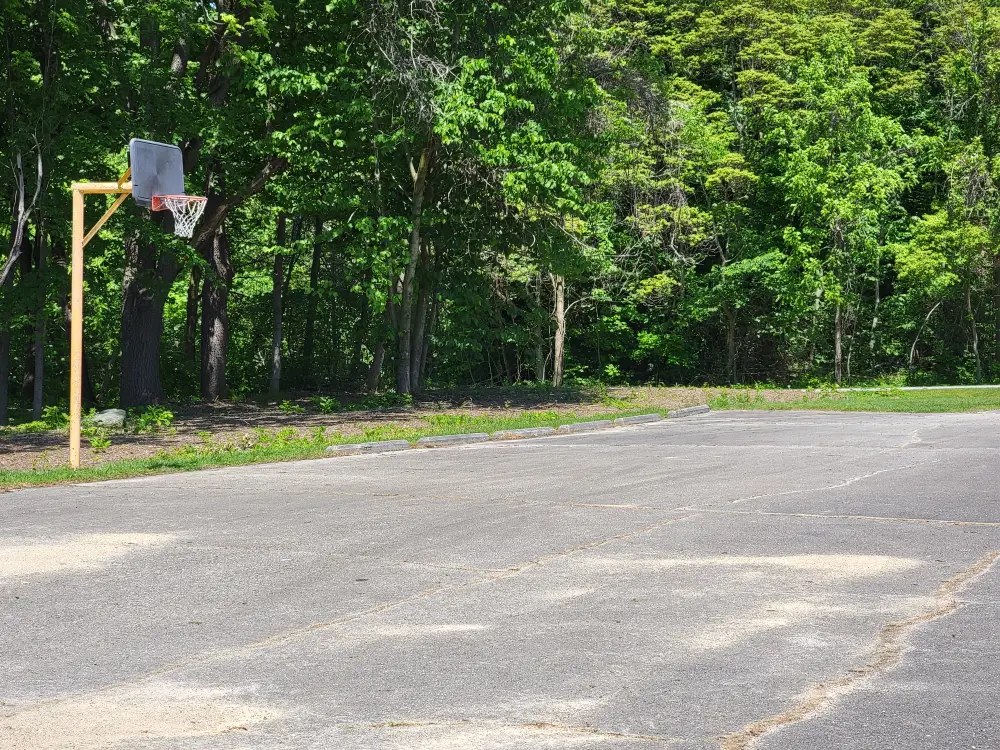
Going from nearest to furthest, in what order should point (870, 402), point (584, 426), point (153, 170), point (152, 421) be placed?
point (153, 170) < point (152, 421) < point (584, 426) < point (870, 402)

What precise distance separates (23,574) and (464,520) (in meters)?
3.76

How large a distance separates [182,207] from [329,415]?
758cm

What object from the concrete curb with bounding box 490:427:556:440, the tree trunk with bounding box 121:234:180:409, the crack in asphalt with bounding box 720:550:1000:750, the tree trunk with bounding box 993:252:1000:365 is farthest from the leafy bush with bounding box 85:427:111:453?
the tree trunk with bounding box 993:252:1000:365

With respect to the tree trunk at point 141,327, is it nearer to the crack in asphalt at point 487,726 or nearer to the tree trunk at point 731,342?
the crack in asphalt at point 487,726

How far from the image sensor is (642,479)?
42.2 feet

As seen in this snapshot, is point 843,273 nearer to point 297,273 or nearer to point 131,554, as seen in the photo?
point 297,273

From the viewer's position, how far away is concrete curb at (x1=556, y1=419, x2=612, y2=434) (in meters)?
20.9

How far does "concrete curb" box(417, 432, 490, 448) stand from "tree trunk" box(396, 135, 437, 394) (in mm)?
7637

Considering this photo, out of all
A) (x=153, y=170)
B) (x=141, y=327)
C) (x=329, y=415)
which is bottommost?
(x=329, y=415)

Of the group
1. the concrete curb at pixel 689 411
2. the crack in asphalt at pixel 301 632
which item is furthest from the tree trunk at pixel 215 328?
the crack in asphalt at pixel 301 632

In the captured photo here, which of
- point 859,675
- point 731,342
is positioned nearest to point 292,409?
point 859,675

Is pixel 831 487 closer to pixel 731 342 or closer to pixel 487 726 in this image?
pixel 487 726

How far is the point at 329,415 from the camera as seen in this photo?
22.4 meters

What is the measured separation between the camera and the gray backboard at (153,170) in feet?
45.8
